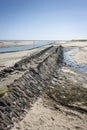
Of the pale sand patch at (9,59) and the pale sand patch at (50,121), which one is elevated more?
the pale sand patch at (50,121)

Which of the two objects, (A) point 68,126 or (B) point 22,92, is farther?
(B) point 22,92

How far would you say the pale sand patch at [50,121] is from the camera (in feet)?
27.7

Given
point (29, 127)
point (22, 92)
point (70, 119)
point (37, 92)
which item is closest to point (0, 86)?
point (22, 92)

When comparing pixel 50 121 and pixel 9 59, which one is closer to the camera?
pixel 50 121

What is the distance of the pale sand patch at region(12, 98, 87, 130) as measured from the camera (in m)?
8.45

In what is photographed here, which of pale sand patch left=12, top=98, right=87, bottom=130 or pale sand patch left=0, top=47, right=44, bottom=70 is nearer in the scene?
pale sand patch left=12, top=98, right=87, bottom=130

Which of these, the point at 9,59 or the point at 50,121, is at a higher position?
the point at 50,121

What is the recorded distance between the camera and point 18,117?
905 cm

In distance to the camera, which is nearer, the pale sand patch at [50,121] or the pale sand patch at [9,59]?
the pale sand patch at [50,121]

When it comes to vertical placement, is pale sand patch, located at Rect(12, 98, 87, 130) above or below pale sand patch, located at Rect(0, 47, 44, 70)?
above

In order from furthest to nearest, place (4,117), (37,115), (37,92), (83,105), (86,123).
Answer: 1. (37,92)
2. (83,105)
3. (37,115)
4. (86,123)
5. (4,117)

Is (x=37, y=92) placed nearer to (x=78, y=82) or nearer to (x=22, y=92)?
(x=22, y=92)

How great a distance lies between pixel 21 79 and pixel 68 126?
576 cm

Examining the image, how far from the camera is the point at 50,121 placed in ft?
29.8
